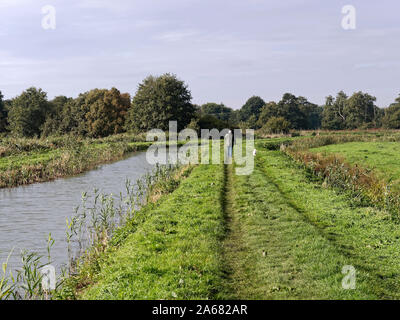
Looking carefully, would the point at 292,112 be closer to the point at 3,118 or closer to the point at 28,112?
the point at 28,112

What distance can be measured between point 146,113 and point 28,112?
28.2m

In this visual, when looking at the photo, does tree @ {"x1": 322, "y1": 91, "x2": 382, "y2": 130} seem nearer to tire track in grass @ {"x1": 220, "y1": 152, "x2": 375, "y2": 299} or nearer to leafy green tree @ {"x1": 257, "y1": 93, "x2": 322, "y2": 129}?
leafy green tree @ {"x1": 257, "y1": 93, "x2": 322, "y2": 129}

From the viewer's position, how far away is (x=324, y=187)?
1817cm

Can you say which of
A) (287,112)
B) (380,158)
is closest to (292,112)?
(287,112)

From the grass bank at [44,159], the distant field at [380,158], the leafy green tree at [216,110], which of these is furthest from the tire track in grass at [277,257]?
the leafy green tree at [216,110]

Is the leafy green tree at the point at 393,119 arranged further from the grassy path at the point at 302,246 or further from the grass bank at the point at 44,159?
the grassy path at the point at 302,246

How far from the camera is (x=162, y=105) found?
6975cm

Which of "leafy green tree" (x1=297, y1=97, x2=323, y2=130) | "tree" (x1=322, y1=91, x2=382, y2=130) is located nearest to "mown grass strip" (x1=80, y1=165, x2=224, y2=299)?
"tree" (x1=322, y1=91, x2=382, y2=130)

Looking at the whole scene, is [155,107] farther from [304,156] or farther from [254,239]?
[254,239]

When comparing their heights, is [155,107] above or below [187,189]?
above

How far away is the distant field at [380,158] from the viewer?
2402 centimetres

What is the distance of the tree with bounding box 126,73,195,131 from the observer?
228ft

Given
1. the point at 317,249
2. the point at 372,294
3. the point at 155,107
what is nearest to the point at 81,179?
the point at 317,249

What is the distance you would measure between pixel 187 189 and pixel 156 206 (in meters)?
2.63
